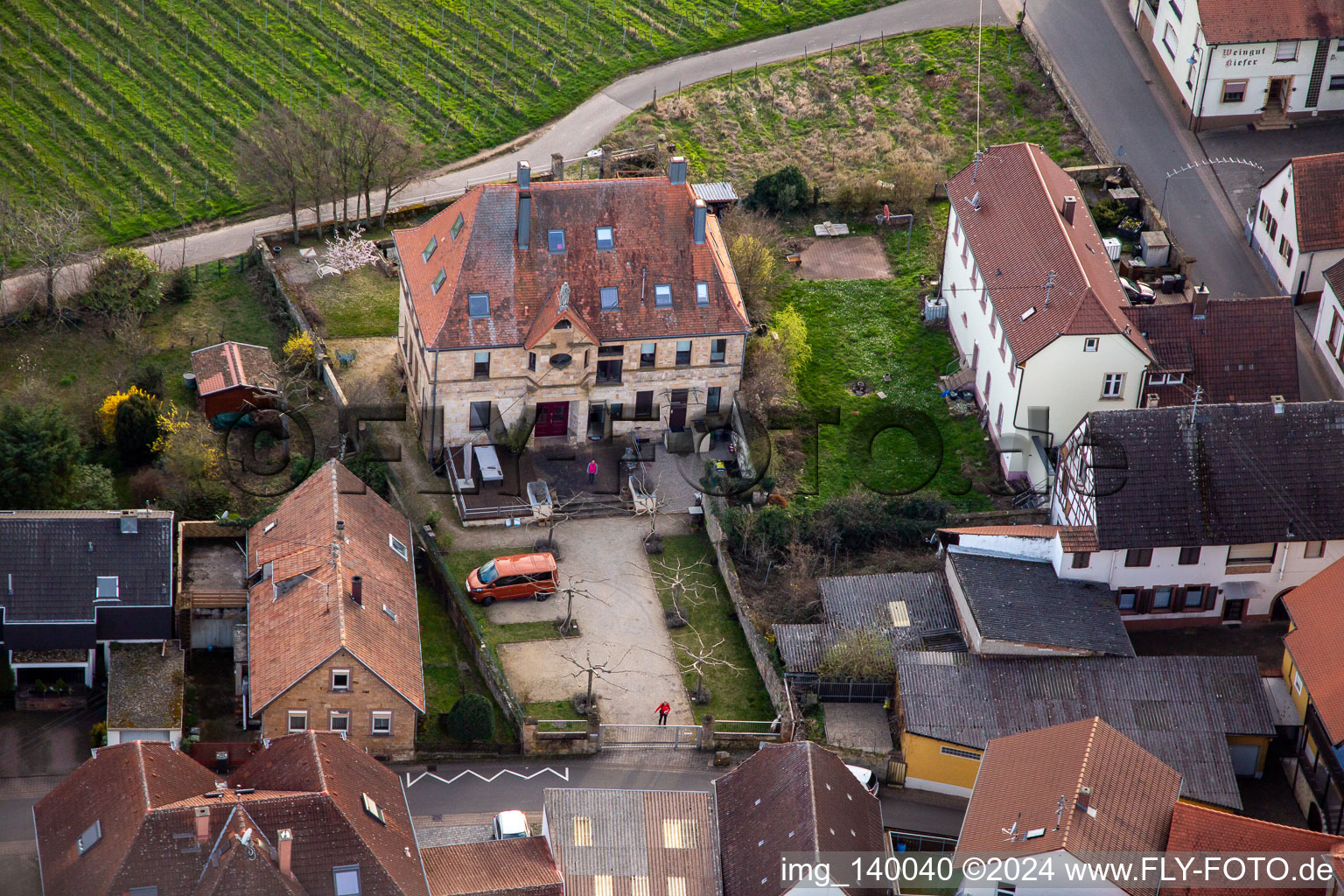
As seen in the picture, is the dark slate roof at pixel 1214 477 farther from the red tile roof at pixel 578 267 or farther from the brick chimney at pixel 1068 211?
the red tile roof at pixel 578 267

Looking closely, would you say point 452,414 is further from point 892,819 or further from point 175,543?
point 892,819

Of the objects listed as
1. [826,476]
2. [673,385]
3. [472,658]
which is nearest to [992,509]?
[826,476]

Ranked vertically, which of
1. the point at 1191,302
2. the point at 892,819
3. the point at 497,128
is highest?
the point at 497,128

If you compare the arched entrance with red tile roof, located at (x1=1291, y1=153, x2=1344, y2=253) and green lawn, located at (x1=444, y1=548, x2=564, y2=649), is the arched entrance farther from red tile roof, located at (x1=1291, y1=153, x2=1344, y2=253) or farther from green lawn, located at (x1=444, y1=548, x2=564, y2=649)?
green lawn, located at (x1=444, y1=548, x2=564, y2=649)

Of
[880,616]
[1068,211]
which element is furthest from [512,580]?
[1068,211]

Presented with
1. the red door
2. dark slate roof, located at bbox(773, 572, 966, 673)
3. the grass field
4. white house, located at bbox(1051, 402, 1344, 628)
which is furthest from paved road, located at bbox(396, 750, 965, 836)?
the grass field

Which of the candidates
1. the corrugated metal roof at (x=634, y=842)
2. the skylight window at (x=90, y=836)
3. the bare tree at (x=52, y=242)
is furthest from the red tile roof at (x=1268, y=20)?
the skylight window at (x=90, y=836)

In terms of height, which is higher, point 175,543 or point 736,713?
point 175,543
